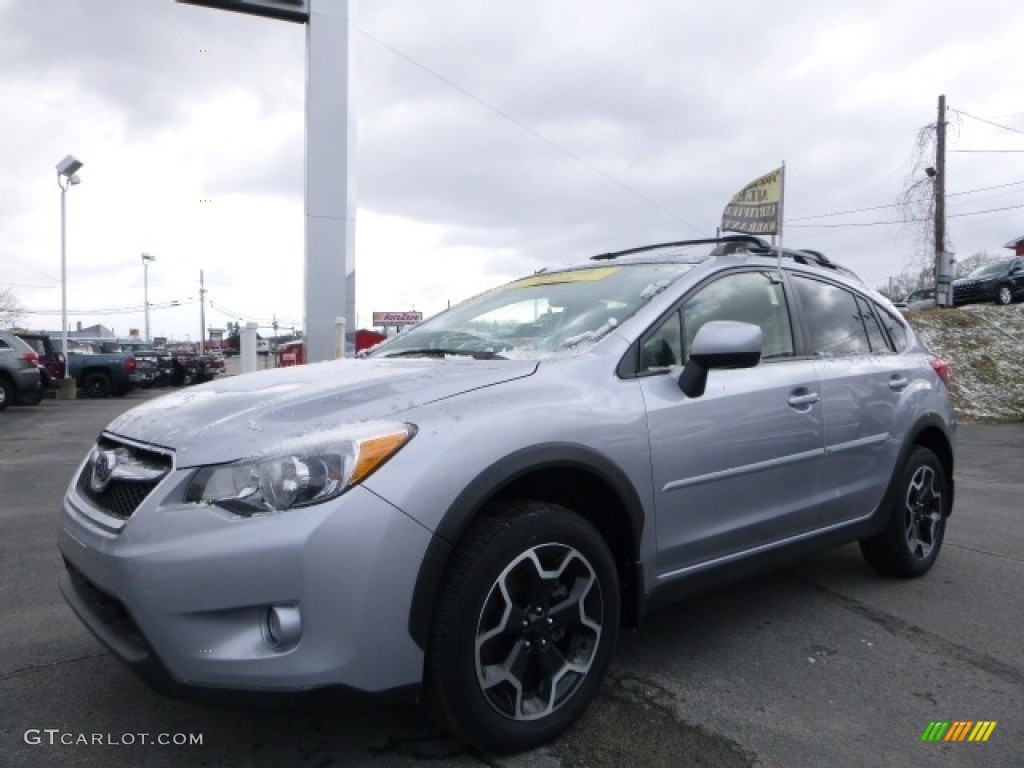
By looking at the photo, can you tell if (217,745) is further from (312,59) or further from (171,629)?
(312,59)

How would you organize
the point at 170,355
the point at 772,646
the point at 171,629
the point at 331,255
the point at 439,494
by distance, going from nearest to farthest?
the point at 171,629 → the point at 439,494 → the point at 772,646 → the point at 331,255 → the point at 170,355

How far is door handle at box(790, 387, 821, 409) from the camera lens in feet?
11.0

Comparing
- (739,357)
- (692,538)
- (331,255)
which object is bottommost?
(692,538)

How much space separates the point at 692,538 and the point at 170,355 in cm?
2385

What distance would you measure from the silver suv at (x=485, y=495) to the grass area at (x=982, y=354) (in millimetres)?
12522

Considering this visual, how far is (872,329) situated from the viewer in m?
4.20

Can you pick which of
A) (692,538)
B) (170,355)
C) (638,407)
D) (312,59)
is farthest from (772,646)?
(170,355)

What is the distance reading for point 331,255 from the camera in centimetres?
1205

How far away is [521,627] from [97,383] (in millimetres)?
20401

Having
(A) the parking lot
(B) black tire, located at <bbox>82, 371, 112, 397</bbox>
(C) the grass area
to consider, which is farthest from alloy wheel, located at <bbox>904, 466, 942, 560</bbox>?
(B) black tire, located at <bbox>82, 371, 112, 397</bbox>

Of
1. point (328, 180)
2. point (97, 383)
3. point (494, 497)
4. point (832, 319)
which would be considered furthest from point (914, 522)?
point (97, 383)

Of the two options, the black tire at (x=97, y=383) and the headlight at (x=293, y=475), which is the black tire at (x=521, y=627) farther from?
the black tire at (x=97, y=383)

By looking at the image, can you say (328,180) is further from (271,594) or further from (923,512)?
(271,594)

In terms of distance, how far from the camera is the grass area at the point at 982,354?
14.1 meters
